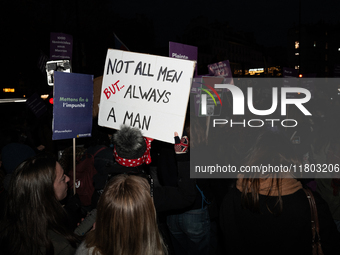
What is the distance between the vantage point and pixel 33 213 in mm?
1990

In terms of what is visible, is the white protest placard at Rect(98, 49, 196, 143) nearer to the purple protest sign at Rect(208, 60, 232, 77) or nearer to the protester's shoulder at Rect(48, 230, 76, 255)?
the protester's shoulder at Rect(48, 230, 76, 255)

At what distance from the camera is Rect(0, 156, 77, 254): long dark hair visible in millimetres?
1891

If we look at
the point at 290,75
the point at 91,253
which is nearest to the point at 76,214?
the point at 91,253

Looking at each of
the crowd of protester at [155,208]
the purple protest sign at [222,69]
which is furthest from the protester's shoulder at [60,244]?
the purple protest sign at [222,69]

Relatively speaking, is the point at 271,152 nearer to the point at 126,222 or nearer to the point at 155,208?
the point at 155,208

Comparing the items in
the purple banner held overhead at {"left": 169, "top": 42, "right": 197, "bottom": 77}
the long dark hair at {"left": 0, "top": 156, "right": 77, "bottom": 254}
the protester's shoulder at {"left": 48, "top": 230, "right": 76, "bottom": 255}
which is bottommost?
the protester's shoulder at {"left": 48, "top": 230, "right": 76, "bottom": 255}

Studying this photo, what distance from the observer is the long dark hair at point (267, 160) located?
2055 mm

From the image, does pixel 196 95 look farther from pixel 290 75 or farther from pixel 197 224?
pixel 290 75

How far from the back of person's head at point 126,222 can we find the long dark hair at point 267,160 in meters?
0.79

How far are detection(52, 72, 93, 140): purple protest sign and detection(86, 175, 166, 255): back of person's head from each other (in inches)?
82.6

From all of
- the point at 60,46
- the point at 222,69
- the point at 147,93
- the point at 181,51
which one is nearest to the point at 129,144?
the point at 147,93

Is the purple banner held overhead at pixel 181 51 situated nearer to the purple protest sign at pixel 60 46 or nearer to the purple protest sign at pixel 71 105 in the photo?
the purple protest sign at pixel 71 105

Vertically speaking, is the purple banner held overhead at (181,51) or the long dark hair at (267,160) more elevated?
the purple banner held overhead at (181,51)

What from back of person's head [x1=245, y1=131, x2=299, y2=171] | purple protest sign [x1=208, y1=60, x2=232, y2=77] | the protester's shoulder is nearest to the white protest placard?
back of person's head [x1=245, y1=131, x2=299, y2=171]
